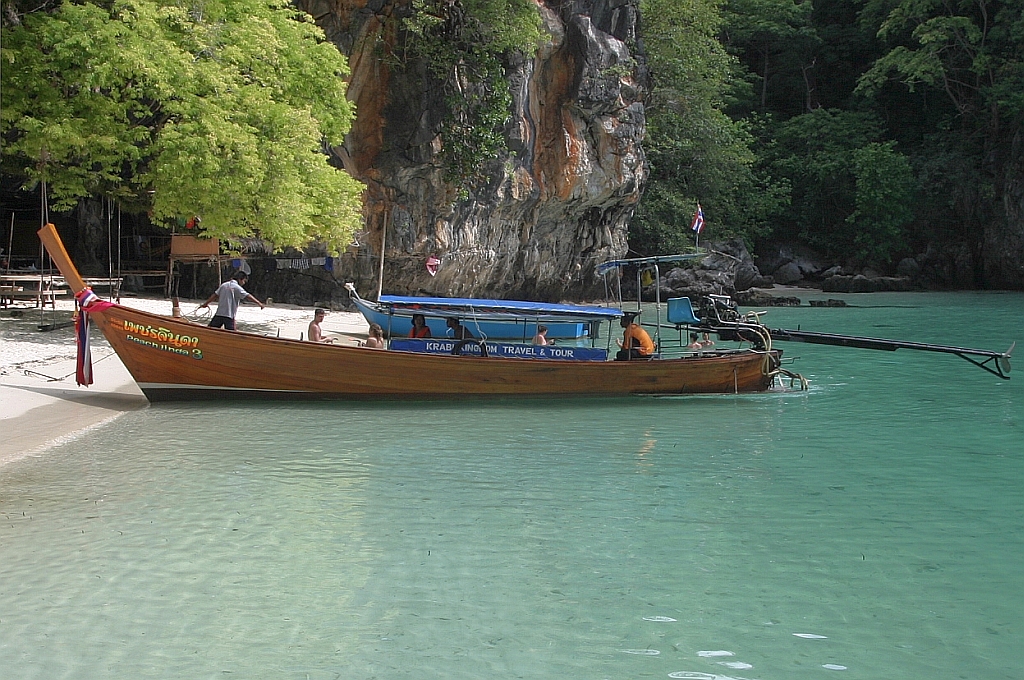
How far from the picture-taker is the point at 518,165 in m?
33.1

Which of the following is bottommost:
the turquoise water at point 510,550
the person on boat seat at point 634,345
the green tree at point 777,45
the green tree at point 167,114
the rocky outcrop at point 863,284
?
the turquoise water at point 510,550

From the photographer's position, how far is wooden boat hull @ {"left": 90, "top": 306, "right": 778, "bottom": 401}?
14.0 m

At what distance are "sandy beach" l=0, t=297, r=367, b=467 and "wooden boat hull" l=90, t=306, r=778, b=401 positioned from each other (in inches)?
35.2

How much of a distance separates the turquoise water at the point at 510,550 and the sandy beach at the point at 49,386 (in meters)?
0.51

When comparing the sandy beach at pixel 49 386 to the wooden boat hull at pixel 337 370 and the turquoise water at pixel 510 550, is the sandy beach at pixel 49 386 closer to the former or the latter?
the turquoise water at pixel 510 550

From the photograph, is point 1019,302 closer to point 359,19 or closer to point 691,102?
point 691,102

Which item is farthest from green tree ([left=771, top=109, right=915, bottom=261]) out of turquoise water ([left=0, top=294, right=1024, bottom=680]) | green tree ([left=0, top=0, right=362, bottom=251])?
turquoise water ([left=0, top=294, right=1024, bottom=680])

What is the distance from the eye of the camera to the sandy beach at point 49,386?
1182cm

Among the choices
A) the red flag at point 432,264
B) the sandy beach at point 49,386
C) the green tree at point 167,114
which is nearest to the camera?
the sandy beach at point 49,386

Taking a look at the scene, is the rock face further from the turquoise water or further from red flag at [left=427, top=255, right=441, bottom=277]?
the turquoise water

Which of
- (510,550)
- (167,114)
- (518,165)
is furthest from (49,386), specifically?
(518,165)

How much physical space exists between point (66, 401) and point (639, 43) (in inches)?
1189

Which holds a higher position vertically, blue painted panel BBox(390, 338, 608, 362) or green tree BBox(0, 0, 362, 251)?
green tree BBox(0, 0, 362, 251)

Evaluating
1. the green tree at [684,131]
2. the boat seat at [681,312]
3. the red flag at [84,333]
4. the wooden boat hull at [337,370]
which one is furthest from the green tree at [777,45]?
the red flag at [84,333]
